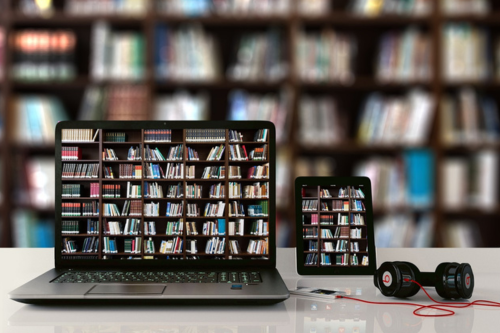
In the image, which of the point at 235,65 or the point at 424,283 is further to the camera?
the point at 235,65

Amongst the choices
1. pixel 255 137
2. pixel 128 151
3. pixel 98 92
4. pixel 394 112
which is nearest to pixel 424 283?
pixel 255 137

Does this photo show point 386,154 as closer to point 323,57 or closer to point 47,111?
point 323,57

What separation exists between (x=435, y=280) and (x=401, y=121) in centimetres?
194

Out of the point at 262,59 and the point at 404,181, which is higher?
the point at 262,59

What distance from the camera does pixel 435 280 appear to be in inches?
28.3

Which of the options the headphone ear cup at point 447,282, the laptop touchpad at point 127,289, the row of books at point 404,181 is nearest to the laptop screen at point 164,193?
A: the laptop touchpad at point 127,289

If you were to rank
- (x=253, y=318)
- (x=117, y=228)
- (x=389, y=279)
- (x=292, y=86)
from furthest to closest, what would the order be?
(x=292, y=86), (x=117, y=228), (x=389, y=279), (x=253, y=318)

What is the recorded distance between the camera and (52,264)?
93 centimetres

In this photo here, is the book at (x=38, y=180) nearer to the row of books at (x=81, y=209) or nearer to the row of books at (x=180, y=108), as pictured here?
the row of books at (x=180, y=108)

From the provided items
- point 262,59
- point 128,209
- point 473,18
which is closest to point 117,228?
point 128,209

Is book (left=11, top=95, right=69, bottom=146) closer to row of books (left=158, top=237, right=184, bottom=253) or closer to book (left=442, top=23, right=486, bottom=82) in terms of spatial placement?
row of books (left=158, top=237, right=184, bottom=253)

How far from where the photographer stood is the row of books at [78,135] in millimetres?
867

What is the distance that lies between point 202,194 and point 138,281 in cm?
19

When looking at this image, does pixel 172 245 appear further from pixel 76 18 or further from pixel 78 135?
pixel 76 18
